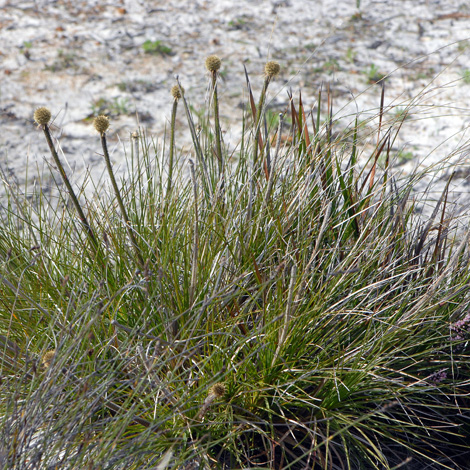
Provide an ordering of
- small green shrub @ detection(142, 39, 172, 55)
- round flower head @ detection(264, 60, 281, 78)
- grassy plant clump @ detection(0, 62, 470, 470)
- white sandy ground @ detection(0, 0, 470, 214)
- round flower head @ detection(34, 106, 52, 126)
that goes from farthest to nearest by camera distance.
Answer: small green shrub @ detection(142, 39, 172, 55) < white sandy ground @ detection(0, 0, 470, 214) < round flower head @ detection(264, 60, 281, 78) < round flower head @ detection(34, 106, 52, 126) < grassy plant clump @ detection(0, 62, 470, 470)

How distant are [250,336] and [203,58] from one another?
3761 millimetres

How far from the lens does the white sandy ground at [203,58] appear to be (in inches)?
153

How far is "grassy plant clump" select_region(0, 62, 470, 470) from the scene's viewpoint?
144cm

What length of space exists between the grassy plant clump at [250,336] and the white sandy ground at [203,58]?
179cm

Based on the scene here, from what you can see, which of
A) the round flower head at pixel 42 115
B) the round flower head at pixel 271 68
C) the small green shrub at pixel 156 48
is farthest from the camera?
the small green shrub at pixel 156 48

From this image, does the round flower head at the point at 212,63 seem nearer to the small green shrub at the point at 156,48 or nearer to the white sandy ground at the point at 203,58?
the white sandy ground at the point at 203,58

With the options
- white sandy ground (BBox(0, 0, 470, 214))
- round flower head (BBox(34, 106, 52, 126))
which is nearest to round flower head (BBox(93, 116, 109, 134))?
round flower head (BBox(34, 106, 52, 126))

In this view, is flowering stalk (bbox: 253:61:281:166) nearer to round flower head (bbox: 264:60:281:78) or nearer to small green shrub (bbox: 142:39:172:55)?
round flower head (bbox: 264:60:281:78)

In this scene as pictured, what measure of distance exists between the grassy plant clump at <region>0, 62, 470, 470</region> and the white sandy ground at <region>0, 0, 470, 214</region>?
5.86 feet

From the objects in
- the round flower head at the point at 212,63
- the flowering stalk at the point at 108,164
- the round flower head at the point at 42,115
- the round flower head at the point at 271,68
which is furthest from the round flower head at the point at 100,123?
the round flower head at the point at 271,68

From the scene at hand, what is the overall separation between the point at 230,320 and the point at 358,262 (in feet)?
1.46

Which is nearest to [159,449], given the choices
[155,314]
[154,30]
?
[155,314]

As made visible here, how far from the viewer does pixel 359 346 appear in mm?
1683

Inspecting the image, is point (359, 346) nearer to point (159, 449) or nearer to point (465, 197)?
point (159, 449)
